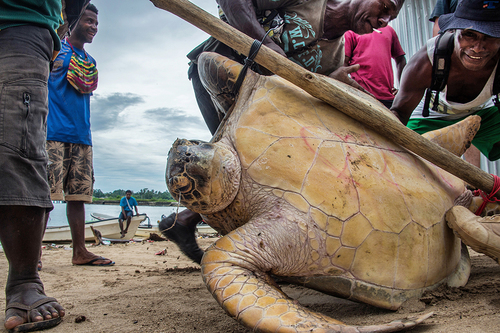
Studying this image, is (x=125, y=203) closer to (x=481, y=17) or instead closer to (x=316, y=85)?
(x=316, y=85)

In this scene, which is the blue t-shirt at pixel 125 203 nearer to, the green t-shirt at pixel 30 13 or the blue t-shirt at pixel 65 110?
the blue t-shirt at pixel 65 110

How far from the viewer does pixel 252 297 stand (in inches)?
37.2

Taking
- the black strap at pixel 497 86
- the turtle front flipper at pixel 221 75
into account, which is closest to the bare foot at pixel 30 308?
the turtle front flipper at pixel 221 75

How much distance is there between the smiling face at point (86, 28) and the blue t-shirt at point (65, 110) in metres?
0.22

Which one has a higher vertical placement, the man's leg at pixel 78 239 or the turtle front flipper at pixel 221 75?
the turtle front flipper at pixel 221 75

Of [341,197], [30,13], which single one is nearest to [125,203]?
[30,13]

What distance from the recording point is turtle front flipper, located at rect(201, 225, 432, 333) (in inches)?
34.3

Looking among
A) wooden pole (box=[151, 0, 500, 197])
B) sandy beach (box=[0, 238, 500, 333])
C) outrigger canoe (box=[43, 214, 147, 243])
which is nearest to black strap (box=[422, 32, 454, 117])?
wooden pole (box=[151, 0, 500, 197])

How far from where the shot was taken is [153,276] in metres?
2.11

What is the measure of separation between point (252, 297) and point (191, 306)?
0.53 meters

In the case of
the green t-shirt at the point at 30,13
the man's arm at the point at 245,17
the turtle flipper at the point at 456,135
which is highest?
the man's arm at the point at 245,17

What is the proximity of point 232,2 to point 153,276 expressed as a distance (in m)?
1.81

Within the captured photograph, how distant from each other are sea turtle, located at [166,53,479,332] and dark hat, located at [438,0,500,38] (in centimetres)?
113

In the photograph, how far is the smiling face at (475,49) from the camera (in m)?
1.98
